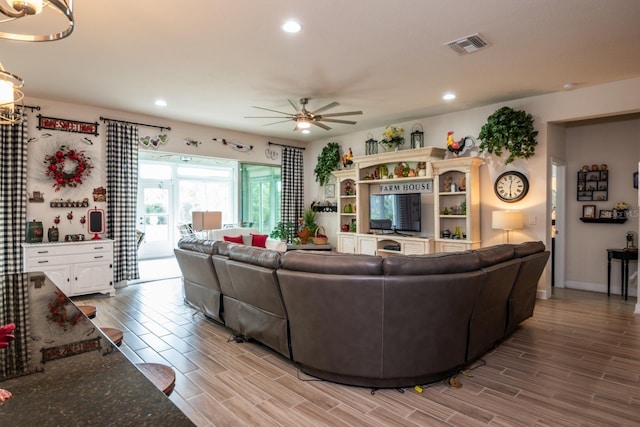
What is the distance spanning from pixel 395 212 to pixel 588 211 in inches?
116

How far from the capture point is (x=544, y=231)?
16.8ft

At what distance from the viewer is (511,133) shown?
5.16m

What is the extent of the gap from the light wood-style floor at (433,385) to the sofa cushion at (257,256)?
86 cm

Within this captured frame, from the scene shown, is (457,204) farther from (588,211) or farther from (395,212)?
(588,211)

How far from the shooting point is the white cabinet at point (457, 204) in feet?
18.3

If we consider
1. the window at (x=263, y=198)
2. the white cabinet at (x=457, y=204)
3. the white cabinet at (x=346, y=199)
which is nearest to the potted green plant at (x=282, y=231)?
the window at (x=263, y=198)

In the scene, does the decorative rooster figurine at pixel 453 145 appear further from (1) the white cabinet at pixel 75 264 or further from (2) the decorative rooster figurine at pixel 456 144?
(1) the white cabinet at pixel 75 264

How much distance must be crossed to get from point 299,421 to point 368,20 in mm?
3023

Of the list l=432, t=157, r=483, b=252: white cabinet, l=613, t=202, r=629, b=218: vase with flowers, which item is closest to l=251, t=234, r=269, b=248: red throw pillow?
l=432, t=157, r=483, b=252: white cabinet

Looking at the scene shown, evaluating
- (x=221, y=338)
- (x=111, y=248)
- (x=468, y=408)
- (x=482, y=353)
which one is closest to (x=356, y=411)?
(x=468, y=408)

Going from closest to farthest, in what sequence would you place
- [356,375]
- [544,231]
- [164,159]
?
1. [356,375]
2. [544,231]
3. [164,159]

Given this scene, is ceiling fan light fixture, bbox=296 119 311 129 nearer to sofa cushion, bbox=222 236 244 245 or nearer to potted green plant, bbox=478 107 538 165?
sofa cushion, bbox=222 236 244 245

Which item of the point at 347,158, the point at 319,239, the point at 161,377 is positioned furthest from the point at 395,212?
the point at 161,377

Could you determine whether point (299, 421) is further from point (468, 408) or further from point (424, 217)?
point (424, 217)
